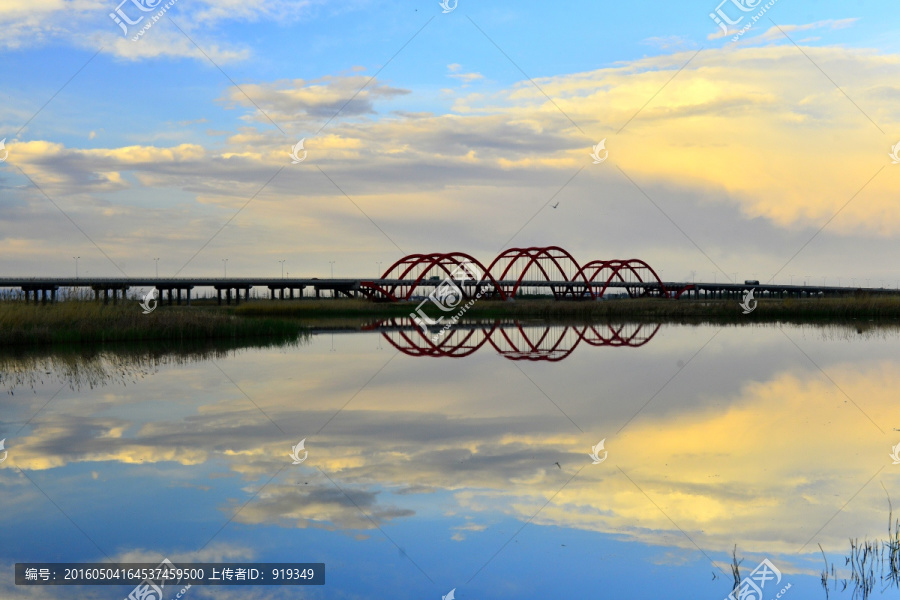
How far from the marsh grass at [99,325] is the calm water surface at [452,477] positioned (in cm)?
649

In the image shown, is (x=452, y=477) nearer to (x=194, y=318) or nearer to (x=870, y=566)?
(x=870, y=566)

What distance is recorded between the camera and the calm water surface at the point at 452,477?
586 centimetres

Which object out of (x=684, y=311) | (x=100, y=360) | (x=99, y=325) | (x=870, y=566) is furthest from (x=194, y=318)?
(x=684, y=311)

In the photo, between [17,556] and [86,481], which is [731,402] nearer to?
[86,481]

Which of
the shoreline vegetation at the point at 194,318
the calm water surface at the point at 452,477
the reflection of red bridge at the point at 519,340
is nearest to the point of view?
the calm water surface at the point at 452,477

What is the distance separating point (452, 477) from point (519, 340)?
2006cm

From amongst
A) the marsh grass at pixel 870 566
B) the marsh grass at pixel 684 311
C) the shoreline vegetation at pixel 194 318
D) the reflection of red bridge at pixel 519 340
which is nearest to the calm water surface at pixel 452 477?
the marsh grass at pixel 870 566

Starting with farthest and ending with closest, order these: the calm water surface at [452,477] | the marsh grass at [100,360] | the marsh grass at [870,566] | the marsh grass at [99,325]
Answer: the marsh grass at [99,325]
the marsh grass at [100,360]
the calm water surface at [452,477]
the marsh grass at [870,566]

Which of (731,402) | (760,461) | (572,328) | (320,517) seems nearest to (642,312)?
(572,328)

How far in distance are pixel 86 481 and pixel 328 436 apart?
298 centimetres

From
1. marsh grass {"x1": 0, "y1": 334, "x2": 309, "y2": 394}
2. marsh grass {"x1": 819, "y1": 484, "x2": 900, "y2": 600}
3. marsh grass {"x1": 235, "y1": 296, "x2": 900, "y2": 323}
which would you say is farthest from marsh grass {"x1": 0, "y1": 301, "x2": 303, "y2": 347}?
marsh grass {"x1": 819, "y1": 484, "x2": 900, "y2": 600}

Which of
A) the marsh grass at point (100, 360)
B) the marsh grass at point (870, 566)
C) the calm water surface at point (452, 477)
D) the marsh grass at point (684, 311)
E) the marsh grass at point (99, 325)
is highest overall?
the marsh grass at point (684, 311)

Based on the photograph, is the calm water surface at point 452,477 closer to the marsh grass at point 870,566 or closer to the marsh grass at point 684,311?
the marsh grass at point 870,566

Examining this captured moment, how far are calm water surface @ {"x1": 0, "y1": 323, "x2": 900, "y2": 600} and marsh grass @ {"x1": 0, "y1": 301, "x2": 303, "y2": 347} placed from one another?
256 inches
